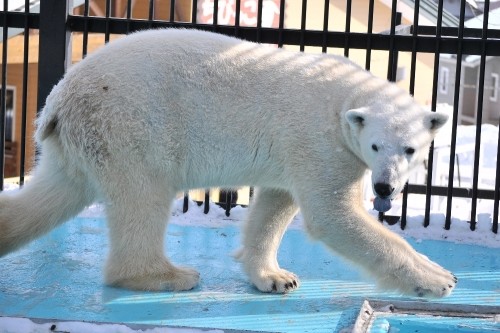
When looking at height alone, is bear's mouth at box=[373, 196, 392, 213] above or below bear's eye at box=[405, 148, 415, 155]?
below

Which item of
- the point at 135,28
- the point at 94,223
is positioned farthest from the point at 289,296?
the point at 135,28

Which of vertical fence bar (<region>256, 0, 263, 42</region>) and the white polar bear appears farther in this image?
vertical fence bar (<region>256, 0, 263, 42</region>)

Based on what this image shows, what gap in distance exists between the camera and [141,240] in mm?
3924

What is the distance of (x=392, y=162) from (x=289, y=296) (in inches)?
33.5

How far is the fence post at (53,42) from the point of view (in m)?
5.79

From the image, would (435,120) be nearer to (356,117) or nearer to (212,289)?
(356,117)

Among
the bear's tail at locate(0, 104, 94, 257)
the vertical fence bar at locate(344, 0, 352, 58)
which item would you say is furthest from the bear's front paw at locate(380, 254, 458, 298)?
the vertical fence bar at locate(344, 0, 352, 58)

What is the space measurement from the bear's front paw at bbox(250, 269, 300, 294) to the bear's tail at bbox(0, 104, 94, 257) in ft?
2.94

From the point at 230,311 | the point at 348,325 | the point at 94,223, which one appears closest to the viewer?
the point at 348,325

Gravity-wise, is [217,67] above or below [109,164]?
above

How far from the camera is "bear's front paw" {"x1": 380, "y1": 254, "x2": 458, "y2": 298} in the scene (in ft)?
12.5

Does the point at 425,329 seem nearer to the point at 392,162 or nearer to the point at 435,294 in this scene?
the point at 435,294

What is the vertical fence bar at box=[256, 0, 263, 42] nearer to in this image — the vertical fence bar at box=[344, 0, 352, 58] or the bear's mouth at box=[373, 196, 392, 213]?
the vertical fence bar at box=[344, 0, 352, 58]

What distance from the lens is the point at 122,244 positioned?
3939mm
